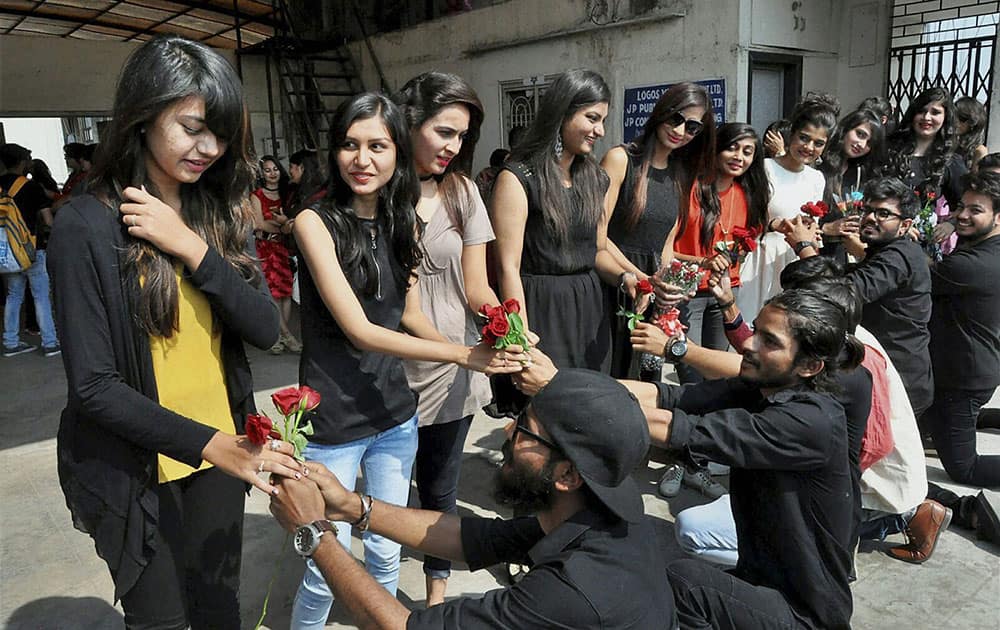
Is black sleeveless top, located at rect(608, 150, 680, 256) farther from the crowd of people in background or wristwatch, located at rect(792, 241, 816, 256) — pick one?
wristwatch, located at rect(792, 241, 816, 256)

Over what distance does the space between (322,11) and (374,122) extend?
1166 cm

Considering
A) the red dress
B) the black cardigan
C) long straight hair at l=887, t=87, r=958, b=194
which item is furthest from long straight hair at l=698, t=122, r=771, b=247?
the red dress

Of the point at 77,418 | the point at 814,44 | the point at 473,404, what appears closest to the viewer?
the point at 77,418

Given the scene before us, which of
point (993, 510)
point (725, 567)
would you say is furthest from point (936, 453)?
point (725, 567)

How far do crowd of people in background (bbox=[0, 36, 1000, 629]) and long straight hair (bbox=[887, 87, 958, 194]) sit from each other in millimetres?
1529

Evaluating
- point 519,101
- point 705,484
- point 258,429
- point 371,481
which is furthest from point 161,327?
point 519,101

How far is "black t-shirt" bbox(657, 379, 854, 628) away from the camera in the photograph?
2.10 metres

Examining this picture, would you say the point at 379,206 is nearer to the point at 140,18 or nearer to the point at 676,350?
the point at 676,350

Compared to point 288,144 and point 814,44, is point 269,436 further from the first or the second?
point 288,144

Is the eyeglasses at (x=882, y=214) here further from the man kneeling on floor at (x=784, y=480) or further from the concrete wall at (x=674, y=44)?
the concrete wall at (x=674, y=44)

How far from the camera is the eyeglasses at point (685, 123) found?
3559 millimetres

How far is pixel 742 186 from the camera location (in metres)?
4.30

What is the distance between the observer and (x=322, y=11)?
12.7 meters

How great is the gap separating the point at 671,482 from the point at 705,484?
186 mm
